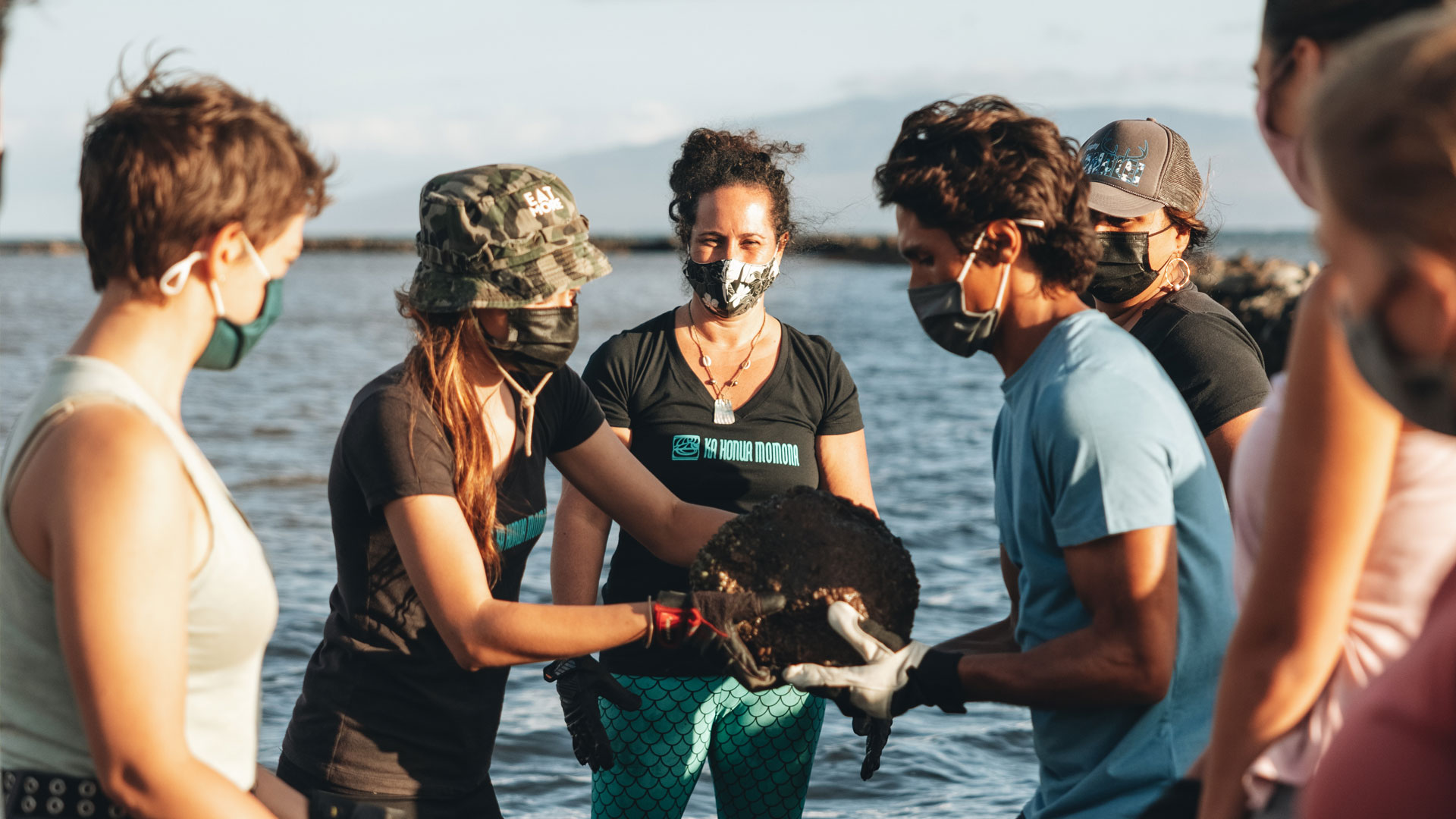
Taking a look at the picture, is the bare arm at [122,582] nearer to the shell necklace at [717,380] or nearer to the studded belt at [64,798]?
the studded belt at [64,798]

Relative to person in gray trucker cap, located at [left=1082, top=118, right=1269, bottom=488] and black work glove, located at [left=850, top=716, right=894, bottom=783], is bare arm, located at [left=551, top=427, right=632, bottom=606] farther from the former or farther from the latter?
person in gray trucker cap, located at [left=1082, top=118, right=1269, bottom=488]

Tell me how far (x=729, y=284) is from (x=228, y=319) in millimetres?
2056

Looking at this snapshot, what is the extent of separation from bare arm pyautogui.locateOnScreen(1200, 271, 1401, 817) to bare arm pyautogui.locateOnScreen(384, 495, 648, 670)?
1.48 m

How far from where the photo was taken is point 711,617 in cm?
282

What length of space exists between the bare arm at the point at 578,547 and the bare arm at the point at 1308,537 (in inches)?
90.7

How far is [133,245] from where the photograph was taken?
1932 millimetres

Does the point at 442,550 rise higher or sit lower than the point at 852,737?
higher

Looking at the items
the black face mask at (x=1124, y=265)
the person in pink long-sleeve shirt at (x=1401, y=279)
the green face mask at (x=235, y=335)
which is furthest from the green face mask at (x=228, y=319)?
the black face mask at (x=1124, y=265)

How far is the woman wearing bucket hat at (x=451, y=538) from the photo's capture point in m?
2.61

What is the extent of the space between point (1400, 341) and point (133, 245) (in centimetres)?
184

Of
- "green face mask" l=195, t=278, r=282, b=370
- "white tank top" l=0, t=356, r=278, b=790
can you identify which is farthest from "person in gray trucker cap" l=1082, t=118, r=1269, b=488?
"white tank top" l=0, t=356, r=278, b=790

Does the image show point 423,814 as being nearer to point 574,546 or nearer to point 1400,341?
point 574,546

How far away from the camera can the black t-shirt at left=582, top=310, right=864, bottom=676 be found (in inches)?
147

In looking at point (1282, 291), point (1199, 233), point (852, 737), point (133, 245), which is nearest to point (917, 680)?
point (133, 245)
